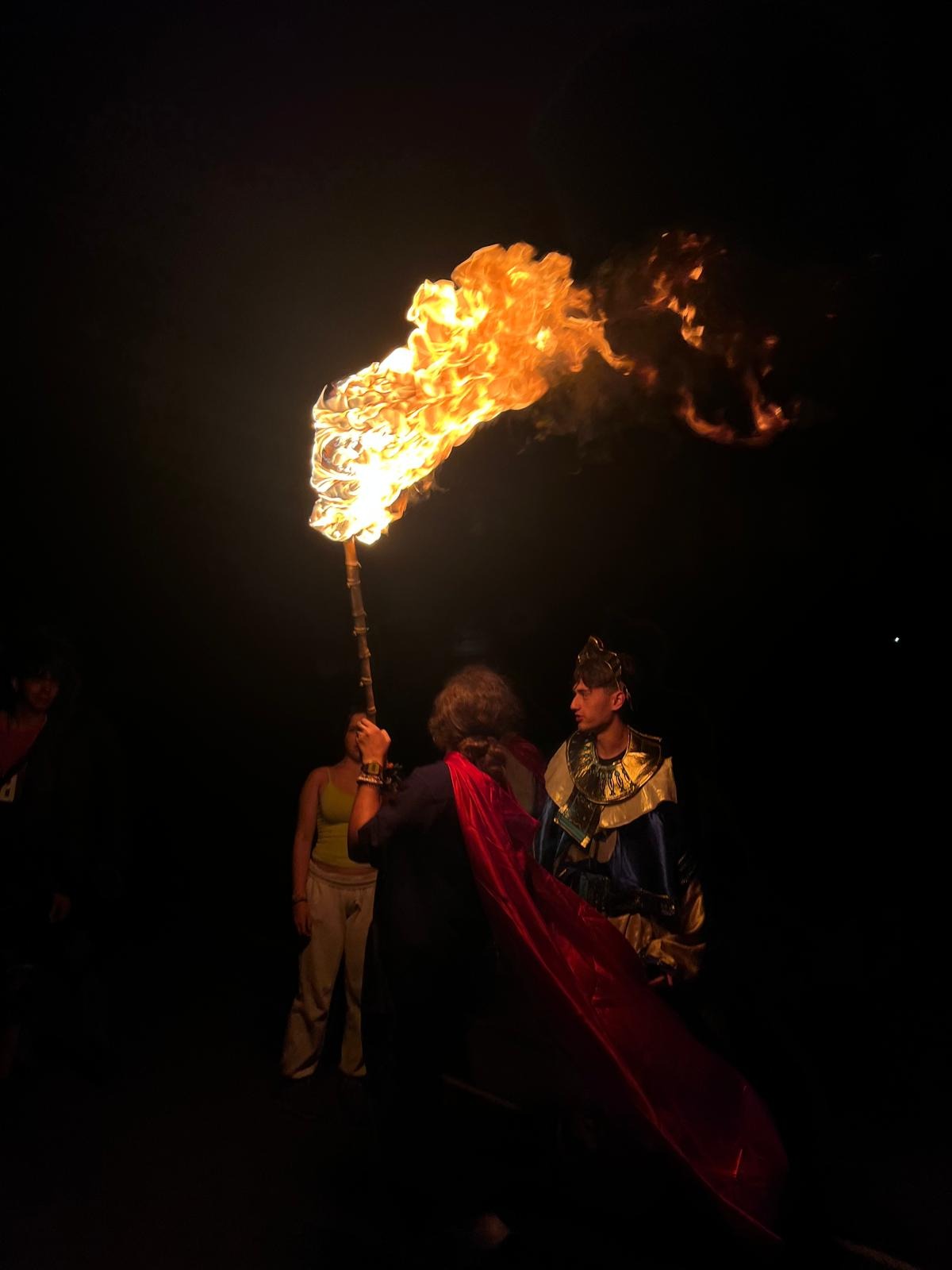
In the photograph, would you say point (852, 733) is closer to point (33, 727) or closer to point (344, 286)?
point (344, 286)

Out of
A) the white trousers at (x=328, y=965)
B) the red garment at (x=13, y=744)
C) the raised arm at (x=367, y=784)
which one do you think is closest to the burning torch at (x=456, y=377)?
the raised arm at (x=367, y=784)

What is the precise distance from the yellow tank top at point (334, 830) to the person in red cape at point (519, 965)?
82cm

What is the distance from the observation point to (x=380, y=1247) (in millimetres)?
2936

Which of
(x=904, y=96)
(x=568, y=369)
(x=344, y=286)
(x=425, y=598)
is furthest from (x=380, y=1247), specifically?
(x=904, y=96)

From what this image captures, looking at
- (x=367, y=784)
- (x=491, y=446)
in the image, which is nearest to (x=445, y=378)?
(x=491, y=446)

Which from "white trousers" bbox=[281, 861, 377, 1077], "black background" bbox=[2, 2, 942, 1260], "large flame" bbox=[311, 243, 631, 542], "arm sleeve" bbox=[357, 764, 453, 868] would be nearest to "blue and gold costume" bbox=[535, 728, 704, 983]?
"black background" bbox=[2, 2, 942, 1260]

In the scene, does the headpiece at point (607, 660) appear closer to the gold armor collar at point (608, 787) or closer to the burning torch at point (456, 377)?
the gold armor collar at point (608, 787)

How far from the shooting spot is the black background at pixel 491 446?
393cm

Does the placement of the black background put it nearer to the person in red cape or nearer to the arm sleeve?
the person in red cape

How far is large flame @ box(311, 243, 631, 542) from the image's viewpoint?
342 cm

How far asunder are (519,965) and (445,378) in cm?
248

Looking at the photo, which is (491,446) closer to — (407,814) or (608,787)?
(608,787)

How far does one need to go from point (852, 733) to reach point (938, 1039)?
1.65 meters

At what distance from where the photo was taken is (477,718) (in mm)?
3461
